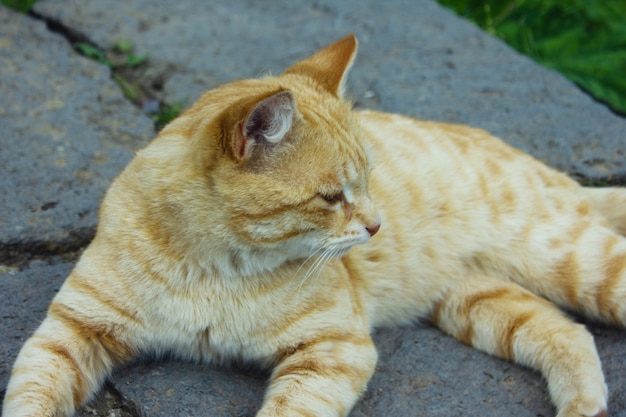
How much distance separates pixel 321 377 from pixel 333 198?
664mm

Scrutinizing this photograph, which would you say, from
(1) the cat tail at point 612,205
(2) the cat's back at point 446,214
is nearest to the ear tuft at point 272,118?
(2) the cat's back at point 446,214

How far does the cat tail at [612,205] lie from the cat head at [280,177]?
1628 millimetres

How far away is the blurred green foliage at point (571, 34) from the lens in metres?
5.97

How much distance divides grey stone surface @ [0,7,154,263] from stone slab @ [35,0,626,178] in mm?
372

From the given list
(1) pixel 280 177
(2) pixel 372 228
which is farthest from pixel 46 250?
(2) pixel 372 228

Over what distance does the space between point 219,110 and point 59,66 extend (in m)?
2.66

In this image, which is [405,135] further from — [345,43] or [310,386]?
[310,386]

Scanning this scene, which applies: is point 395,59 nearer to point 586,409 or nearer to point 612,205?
point 612,205

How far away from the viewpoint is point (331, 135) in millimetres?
2957

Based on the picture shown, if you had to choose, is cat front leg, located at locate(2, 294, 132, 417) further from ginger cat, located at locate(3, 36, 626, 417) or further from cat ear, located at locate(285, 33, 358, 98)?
cat ear, located at locate(285, 33, 358, 98)

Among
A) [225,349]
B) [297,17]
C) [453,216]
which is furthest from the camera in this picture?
[297,17]

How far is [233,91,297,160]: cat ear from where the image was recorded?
2.64 metres

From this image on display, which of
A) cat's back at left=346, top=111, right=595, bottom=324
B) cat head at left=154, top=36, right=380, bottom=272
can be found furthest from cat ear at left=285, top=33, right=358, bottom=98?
cat's back at left=346, top=111, right=595, bottom=324

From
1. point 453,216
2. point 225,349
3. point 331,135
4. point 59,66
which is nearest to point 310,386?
point 225,349
